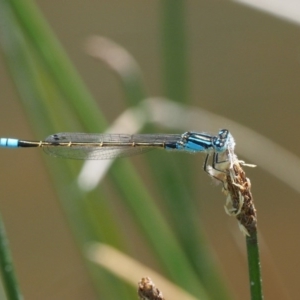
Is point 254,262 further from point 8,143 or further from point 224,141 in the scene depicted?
point 8,143

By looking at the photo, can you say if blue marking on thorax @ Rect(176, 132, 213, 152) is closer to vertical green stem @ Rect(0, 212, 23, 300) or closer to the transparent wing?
the transparent wing

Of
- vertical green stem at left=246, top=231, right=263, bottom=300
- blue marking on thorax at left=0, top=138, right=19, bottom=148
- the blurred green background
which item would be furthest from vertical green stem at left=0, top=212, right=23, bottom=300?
the blurred green background

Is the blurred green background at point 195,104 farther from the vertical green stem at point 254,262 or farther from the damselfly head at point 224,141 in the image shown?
the vertical green stem at point 254,262

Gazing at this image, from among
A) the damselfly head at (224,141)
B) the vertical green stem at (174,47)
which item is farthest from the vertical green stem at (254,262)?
the vertical green stem at (174,47)

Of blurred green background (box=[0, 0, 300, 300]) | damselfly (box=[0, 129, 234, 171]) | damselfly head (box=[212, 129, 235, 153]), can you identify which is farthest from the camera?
blurred green background (box=[0, 0, 300, 300])

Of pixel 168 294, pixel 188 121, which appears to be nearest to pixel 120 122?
pixel 188 121

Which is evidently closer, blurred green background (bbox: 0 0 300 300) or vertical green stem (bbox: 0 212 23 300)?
vertical green stem (bbox: 0 212 23 300)
